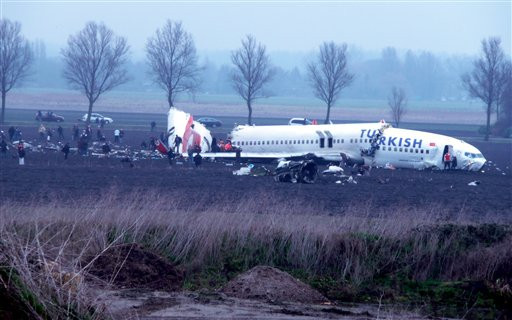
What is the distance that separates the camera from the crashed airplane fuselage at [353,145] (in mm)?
46156

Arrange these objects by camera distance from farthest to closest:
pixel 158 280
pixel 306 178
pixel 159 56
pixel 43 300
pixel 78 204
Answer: pixel 159 56 < pixel 306 178 < pixel 78 204 < pixel 158 280 < pixel 43 300

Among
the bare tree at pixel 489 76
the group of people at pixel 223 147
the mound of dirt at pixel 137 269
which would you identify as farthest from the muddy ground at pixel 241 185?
the bare tree at pixel 489 76

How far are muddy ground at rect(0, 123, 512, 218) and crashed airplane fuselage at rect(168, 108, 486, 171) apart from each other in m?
1.15

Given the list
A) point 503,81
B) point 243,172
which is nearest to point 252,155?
point 243,172

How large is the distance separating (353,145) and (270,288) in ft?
110

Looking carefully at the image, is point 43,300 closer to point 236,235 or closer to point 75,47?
point 236,235

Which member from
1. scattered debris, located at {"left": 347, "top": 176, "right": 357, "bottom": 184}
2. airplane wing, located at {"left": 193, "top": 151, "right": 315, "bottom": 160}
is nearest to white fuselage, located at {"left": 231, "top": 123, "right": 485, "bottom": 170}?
airplane wing, located at {"left": 193, "top": 151, "right": 315, "bottom": 160}

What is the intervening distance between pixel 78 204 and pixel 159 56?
6290 centimetres

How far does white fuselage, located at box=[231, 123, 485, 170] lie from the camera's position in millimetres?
46125

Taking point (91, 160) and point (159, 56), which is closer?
point (91, 160)

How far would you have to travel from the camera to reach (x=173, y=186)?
32531mm

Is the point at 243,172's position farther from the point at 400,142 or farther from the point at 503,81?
the point at 503,81

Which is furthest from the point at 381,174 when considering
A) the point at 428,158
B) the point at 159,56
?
the point at 159,56

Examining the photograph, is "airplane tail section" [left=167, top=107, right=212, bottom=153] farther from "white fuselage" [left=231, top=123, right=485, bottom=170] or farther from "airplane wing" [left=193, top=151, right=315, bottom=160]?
"airplane wing" [left=193, top=151, right=315, bottom=160]
